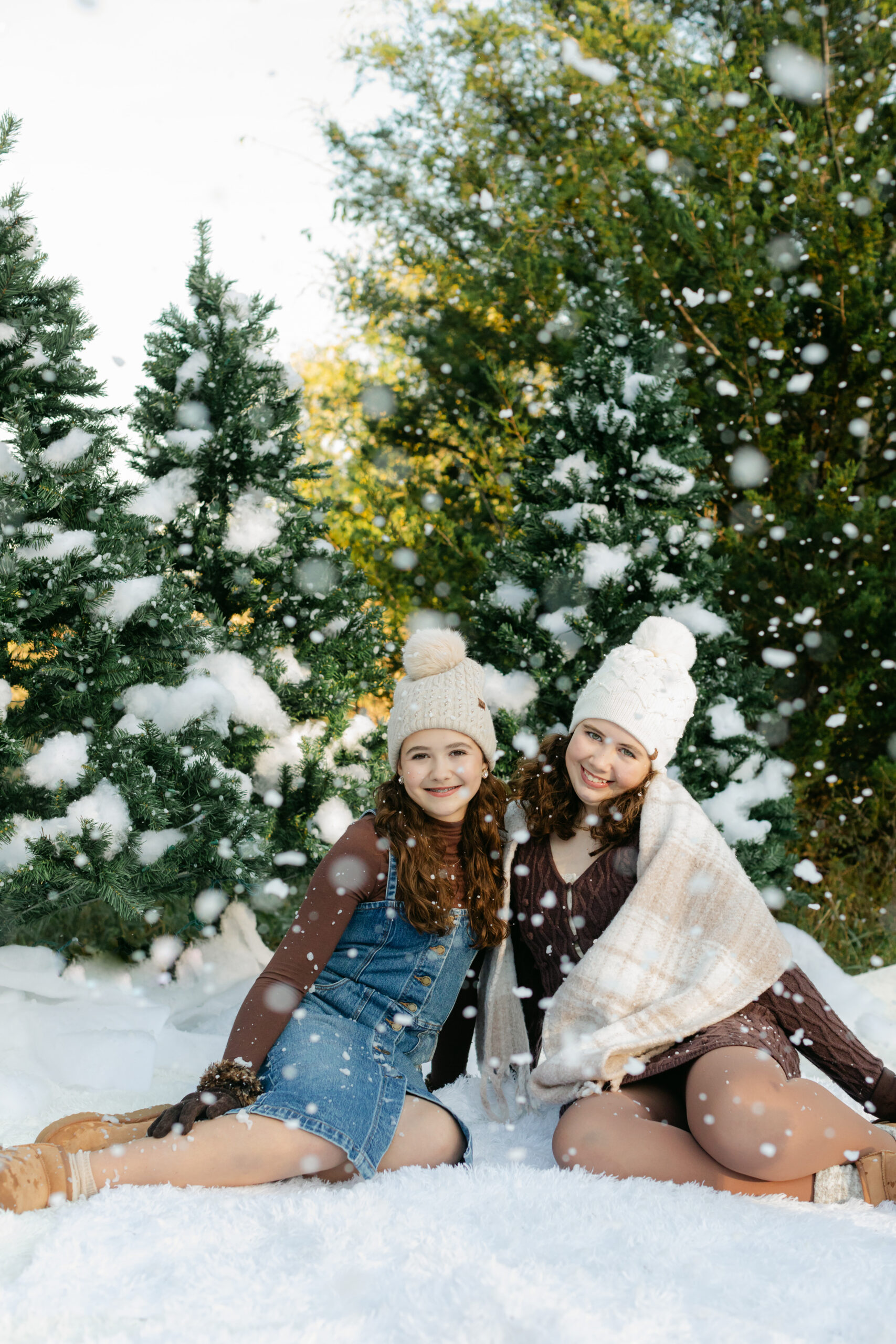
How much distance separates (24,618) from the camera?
2.96 metres

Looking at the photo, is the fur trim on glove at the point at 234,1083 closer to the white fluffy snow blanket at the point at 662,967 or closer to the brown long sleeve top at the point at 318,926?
the brown long sleeve top at the point at 318,926

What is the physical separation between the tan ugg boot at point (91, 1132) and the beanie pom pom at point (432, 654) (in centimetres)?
113

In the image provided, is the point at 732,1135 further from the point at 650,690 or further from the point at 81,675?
the point at 81,675

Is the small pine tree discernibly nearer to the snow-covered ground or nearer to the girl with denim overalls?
the girl with denim overalls

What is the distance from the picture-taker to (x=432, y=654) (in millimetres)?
2486

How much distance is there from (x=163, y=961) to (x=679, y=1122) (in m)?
1.95

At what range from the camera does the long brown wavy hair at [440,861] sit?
233 cm

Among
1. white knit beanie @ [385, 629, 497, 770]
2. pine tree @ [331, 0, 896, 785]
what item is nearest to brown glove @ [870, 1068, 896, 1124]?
white knit beanie @ [385, 629, 497, 770]

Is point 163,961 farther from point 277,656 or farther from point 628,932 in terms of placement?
point 628,932

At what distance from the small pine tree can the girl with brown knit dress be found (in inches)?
41.7

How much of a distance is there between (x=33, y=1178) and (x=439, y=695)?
1288mm

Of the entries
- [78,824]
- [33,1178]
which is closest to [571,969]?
[33,1178]

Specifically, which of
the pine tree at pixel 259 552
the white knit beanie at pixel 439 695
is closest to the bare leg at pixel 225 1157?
the white knit beanie at pixel 439 695

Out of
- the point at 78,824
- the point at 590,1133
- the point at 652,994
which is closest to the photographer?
the point at 590,1133
